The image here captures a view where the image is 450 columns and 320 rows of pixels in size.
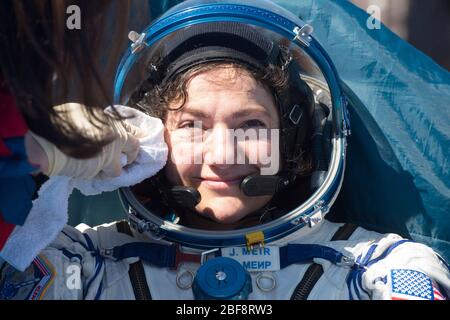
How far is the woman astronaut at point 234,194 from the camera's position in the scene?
1.21m

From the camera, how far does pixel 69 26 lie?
0.84 meters

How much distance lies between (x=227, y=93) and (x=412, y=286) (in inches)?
21.7

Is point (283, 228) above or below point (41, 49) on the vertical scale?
below

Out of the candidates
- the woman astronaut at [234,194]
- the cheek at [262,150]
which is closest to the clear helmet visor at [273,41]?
the woman astronaut at [234,194]

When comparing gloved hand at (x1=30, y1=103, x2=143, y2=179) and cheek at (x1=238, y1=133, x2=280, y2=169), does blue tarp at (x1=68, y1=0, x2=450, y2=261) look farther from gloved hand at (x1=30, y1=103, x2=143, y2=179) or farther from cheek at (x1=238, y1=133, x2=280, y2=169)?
gloved hand at (x1=30, y1=103, x2=143, y2=179)

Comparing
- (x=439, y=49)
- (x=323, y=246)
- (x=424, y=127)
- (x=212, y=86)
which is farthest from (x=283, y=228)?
(x=439, y=49)

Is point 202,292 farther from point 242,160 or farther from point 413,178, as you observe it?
point 413,178

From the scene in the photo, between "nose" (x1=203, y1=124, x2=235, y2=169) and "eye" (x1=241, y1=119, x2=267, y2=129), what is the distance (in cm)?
5

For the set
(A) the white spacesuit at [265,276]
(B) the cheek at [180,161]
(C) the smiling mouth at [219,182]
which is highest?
(B) the cheek at [180,161]

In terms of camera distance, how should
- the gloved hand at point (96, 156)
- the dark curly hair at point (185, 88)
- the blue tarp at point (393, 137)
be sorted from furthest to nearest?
the blue tarp at point (393, 137) → the dark curly hair at point (185, 88) → the gloved hand at point (96, 156)

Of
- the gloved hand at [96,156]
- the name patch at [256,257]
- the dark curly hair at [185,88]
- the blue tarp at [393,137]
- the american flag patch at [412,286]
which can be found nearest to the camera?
the gloved hand at [96,156]

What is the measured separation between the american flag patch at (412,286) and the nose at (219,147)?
407mm

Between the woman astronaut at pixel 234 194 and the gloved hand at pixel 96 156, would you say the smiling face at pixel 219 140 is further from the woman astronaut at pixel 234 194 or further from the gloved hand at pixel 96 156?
the gloved hand at pixel 96 156

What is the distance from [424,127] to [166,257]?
0.74m
